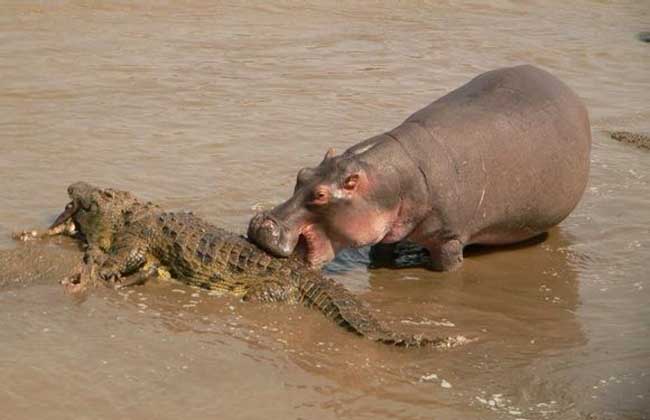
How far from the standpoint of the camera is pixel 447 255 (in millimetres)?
7711

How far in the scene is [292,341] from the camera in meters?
6.32

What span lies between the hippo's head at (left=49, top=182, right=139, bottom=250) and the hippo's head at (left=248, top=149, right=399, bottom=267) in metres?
1.10

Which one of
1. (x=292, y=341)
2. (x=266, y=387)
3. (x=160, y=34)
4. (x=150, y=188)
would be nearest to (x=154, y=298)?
(x=292, y=341)

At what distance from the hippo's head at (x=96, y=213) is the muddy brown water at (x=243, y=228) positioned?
18cm

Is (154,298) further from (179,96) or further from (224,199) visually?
(179,96)

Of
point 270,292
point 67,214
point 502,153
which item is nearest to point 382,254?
point 502,153

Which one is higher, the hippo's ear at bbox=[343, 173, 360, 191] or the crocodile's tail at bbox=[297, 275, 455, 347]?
the hippo's ear at bbox=[343, 173, 360, 191]

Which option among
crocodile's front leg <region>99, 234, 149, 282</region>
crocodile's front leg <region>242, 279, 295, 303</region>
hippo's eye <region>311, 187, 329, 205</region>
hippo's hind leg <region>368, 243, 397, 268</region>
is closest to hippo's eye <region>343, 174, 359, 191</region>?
hippo's eye <region>311, 187, 329, 205</region>

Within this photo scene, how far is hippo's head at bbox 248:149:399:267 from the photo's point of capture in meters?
7.03

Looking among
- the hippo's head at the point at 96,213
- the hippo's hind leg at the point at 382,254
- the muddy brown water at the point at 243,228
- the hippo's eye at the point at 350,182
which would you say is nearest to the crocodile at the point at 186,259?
the hippo's head at the point at 96,213

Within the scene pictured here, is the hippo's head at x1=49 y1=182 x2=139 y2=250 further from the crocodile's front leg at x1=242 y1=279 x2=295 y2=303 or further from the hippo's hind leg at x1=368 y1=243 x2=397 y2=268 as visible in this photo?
the hippo's hind leg at x1=368 y1=243 x2=397 y2=268

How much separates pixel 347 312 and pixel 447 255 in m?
1.41

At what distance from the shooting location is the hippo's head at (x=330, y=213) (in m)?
7.03

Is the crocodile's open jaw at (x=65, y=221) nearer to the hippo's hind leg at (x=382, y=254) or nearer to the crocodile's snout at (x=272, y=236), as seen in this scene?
the crocodile's snout at (x=272, y=236)
